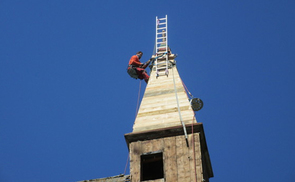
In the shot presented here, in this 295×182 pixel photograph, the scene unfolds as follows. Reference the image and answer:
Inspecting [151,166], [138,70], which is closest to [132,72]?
[138,70]

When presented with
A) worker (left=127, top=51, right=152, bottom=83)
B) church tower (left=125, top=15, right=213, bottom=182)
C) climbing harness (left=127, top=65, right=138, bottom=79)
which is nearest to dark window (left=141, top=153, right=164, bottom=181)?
church tower (left=125, top=15, right=213, bottom=182)

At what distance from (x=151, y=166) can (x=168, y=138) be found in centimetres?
216

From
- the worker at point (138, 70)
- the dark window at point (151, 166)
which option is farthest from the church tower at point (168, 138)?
the worker at point (138, 70)

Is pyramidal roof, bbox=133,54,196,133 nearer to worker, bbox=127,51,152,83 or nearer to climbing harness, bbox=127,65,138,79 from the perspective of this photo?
worker, bbox=127,51,152,83

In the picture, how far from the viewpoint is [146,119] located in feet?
98.5

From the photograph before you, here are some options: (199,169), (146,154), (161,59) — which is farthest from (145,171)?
(161,59)

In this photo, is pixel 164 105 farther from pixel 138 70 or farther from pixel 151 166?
pixel 138 70

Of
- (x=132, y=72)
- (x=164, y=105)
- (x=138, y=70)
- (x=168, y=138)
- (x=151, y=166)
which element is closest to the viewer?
(x=168, y=138)

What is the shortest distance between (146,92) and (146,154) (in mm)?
4932

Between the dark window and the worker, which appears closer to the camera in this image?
the dark window

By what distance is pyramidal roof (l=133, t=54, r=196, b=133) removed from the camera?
29406 mm

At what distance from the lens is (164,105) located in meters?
30.6

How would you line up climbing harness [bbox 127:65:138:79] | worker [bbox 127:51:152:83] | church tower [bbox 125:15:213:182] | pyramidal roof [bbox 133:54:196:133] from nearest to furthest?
church tower [bbox 125:15:213:182] → pyramidal roof [bbox 133:54:196:133] → worker [bbox 127:51:152:83] → climbing harness [bbox 127:65:138:79]

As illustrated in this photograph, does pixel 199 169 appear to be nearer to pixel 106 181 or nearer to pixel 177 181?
pixel 177 181
